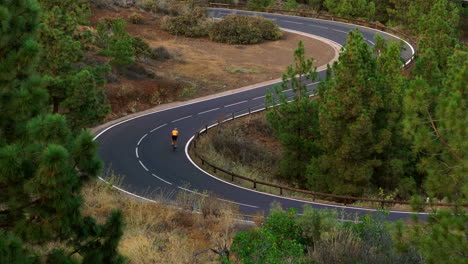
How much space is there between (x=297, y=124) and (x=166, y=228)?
14951 millimetres

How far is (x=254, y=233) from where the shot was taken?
1368 centimetres

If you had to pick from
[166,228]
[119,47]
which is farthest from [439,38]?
[166,228]

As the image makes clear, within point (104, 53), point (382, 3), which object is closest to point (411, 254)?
point (104, 53)

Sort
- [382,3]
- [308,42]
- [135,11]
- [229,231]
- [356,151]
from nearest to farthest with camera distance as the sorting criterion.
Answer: [229,231], [356,151], [308,42], [135,11], [382,3]

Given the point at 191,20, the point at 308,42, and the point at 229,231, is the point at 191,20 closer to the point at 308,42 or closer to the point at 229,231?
the point at 308,42

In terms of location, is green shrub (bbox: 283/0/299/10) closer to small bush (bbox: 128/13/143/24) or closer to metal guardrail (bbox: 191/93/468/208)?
small bush (bbox: 128/13/143/24)

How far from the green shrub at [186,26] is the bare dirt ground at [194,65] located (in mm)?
733

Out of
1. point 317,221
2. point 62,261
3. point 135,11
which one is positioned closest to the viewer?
Answer: point 62,261

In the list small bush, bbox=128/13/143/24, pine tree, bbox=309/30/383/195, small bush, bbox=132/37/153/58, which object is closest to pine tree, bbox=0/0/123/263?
pine tree, bbox=309/30/383/195

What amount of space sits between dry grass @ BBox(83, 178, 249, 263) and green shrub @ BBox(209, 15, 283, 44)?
34955mm

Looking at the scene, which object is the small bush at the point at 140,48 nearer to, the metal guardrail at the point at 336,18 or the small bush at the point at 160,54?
the small bush at the point at 160,54

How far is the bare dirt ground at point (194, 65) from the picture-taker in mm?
39656

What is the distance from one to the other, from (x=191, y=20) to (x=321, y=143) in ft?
96.1

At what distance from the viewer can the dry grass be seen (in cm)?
1412
